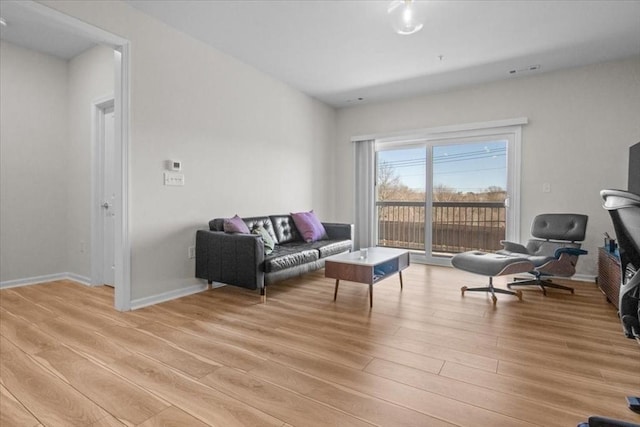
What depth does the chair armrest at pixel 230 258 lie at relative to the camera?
10.0 feet

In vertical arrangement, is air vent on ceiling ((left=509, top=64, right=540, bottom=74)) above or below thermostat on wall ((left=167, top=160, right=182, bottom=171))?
above

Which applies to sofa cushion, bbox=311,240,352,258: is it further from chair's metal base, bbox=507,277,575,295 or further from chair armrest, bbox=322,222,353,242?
chair's metal base, bbox=507,277,575,295

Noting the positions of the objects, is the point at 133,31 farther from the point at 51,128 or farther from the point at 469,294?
the point at 469,294

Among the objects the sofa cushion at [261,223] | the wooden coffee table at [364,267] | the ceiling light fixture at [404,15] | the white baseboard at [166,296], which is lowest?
the white baseboard at [166,296]

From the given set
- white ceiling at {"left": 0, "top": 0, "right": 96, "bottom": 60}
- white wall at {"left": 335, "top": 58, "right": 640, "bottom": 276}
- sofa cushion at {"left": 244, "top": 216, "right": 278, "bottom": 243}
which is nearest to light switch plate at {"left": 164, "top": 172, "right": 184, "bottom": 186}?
sofa cushion at {"left": 244, "top": 216, "right": 278, "bottom": 243}

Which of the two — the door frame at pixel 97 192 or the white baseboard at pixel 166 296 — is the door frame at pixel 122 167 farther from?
the door frame at pixel 97 192

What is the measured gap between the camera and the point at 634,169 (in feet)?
10.8

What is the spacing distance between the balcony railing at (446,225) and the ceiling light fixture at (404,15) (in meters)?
3.03

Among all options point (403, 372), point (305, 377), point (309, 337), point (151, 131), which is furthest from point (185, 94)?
point (403, 372)

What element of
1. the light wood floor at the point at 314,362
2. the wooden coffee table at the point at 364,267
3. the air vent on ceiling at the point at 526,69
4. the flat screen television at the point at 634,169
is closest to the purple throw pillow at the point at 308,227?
the wooden coffee table at the point at 364,267

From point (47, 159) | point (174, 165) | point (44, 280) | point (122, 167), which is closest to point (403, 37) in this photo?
point (174, 165)

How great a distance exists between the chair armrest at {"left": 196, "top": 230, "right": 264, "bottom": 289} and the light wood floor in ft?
0.85

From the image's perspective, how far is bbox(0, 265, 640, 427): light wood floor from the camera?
4.88 ft

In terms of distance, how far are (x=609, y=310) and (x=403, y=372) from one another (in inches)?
94.9
